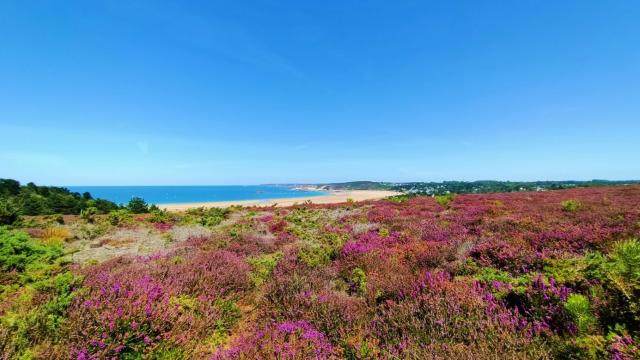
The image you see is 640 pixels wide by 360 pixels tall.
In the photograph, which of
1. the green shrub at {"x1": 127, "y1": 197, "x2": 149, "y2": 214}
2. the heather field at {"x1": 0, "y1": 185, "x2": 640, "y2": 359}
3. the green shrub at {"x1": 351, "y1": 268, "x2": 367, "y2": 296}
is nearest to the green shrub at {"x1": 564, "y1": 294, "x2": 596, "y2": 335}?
the heather field at {"x1": 0, "y1": 185, "x2": 640, "y2": 359}

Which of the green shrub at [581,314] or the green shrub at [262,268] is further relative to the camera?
the green shrub at [262,268]

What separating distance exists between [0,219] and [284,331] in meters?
19.0

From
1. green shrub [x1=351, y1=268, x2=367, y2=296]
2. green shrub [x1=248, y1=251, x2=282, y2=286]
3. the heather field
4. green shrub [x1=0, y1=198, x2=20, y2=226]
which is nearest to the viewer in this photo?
the heather field

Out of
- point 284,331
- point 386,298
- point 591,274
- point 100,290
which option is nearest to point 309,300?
point 284,331

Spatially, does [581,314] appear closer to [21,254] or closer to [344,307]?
[344,307]

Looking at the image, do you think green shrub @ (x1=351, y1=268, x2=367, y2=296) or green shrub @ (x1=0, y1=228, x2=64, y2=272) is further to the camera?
green shrub @ (x1=0, y1=228, x2=64, y2=272)

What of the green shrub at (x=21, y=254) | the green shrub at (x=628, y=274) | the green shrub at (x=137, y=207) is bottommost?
the green shrub at (x=137, y=207)

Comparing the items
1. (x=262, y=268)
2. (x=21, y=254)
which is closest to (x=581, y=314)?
(x=262, y=268)

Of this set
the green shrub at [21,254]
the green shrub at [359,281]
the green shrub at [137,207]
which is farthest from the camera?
the green shrub at [137,207]

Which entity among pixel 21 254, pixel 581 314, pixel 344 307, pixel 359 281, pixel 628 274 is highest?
pixel 628 274

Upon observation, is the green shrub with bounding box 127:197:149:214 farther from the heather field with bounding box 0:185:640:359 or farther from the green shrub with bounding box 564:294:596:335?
the green shrub with bounding box 564:294:596:335

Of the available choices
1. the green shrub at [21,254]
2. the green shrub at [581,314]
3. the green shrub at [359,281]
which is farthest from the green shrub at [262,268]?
the green shrub at [581,314]

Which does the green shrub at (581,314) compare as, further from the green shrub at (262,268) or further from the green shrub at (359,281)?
the green shrub at (262,268)

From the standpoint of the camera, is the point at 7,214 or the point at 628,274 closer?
the point at 628,274
